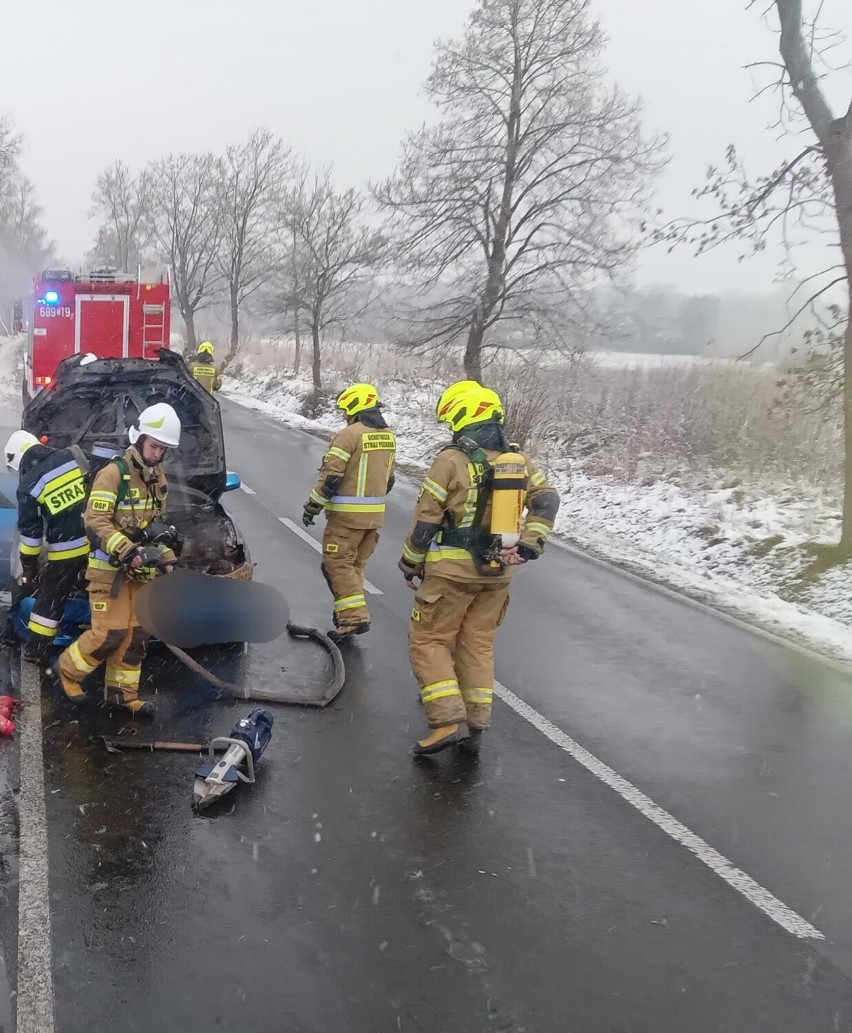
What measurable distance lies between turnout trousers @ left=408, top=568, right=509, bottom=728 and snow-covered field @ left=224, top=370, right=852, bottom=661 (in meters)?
3.34

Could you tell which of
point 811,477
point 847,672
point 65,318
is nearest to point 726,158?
point 811,477

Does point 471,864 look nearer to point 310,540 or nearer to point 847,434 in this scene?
point 310,540

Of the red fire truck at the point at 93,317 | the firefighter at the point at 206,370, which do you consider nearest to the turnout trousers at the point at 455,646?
the firefighter at the point at 206,370

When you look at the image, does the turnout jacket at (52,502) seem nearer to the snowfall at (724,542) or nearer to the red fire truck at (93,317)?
the snowfall at (724,542)

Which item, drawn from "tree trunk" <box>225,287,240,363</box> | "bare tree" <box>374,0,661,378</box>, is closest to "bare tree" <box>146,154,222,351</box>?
"tree trunk" <box>225,287,240,363</box>

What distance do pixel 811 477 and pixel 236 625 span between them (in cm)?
846

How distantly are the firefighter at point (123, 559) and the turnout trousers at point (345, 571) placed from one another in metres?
1.62

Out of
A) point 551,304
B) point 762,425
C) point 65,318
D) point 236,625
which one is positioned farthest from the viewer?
point 551,304

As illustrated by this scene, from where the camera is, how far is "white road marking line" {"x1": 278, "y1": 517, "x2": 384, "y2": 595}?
7.97m

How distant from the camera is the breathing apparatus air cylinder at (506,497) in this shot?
4.63 meters

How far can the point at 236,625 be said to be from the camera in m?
5.72

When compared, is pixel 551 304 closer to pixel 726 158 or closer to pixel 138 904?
pixel 726 158

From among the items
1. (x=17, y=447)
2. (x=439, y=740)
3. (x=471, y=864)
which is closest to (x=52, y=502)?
(x=17, y=447)

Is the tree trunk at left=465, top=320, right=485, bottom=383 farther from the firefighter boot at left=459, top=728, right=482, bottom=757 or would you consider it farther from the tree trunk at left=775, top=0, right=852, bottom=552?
the firefighter boot at left=459, top=728, right=482, bottom=757
